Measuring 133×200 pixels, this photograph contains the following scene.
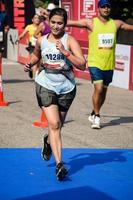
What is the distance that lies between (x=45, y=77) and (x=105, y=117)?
4.33 meters

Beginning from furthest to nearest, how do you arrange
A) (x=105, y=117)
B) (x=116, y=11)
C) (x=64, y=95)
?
(x=116, y=11) → (x=105, y=117) → (x=64, y=95)

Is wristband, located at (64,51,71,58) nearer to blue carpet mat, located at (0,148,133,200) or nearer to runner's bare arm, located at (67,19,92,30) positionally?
blue carpet mat, located at (0,148,133,200)

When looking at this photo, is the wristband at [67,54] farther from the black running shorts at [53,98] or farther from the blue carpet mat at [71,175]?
the blue carpet mat at [71,175]

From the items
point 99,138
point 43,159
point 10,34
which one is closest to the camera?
point 43,159

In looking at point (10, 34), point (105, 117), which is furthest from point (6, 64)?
point (105, 117)

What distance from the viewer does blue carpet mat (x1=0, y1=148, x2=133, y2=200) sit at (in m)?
5.89

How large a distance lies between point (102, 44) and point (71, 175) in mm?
3176

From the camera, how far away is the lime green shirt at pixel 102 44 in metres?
9.25

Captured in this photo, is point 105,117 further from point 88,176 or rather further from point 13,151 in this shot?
point 88,176

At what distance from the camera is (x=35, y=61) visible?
6.74 metres

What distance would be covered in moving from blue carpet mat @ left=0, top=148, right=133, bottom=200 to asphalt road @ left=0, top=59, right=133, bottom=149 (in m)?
0.55

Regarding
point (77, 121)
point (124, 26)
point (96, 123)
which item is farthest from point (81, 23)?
point (77, 121)

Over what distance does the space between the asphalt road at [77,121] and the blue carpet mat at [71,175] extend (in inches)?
21.5

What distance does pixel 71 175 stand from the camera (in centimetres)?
666
